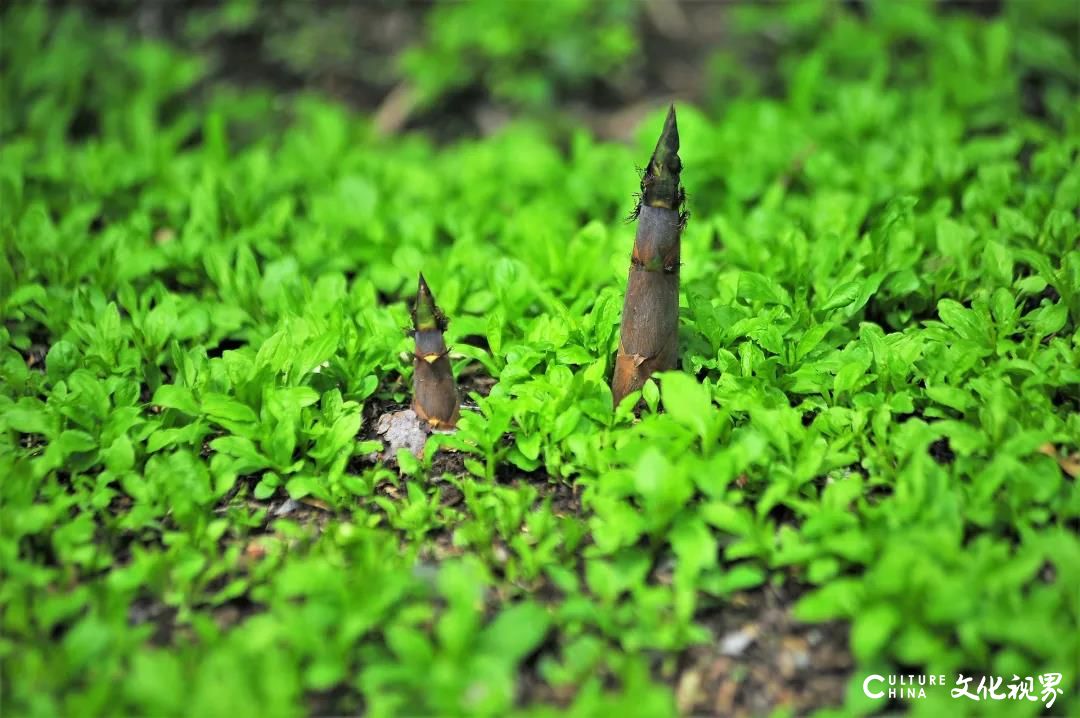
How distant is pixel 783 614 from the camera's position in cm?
227

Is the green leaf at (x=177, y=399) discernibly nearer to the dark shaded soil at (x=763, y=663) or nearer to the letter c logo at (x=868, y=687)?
the dark shaded soil at (x=763, y=663)

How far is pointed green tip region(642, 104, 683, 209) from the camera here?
2.35 metres

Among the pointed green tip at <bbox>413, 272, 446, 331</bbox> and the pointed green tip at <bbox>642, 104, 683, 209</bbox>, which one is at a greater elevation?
the pointed green tip at <bbox>642, 104, 683, 209</bbox>

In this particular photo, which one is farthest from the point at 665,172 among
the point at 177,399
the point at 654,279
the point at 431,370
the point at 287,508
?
the point at 177,399

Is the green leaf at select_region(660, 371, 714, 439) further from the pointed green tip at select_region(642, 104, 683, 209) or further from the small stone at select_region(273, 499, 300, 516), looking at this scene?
the small stone at select_region(273, 499, 300, 516)

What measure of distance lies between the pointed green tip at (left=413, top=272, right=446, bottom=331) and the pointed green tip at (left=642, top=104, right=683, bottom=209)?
0.68 m

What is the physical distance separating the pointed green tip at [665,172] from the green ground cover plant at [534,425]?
53cm

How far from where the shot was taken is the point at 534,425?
8.75 ft

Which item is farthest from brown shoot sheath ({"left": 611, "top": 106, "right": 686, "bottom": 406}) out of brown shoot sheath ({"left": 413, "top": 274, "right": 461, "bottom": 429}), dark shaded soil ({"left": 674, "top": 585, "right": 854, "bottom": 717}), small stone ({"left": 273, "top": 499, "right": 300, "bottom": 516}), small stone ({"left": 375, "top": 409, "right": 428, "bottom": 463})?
small stone ({"left": 273, "top": 499, "right": 300, "bottom": 516})

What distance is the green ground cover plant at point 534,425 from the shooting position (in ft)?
6.75

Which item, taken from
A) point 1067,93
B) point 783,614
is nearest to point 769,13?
point 1067,93

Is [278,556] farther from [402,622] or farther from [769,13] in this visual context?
[769,13]

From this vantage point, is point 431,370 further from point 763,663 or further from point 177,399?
point 763,663

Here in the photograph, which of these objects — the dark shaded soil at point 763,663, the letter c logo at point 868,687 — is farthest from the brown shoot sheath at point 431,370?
the letter c logo at point 868,687
